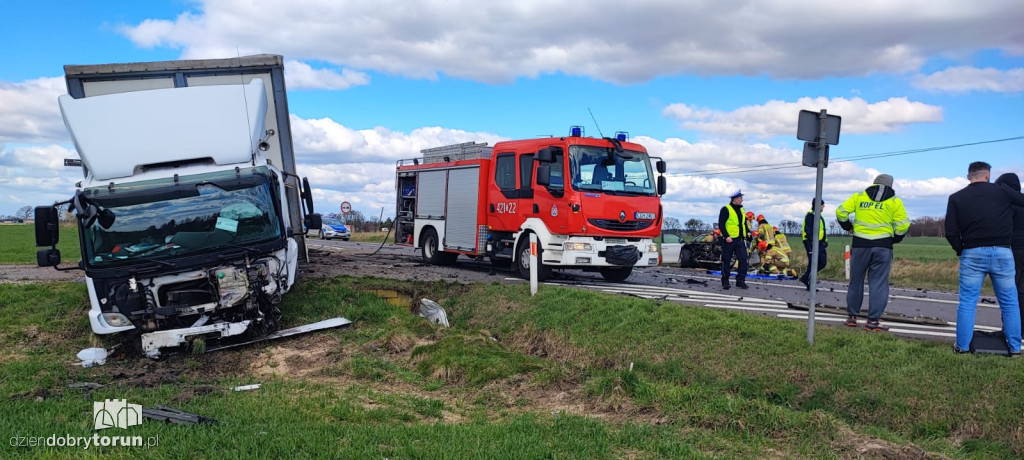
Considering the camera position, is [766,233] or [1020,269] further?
[766,233]

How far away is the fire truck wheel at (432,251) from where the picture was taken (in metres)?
17.7

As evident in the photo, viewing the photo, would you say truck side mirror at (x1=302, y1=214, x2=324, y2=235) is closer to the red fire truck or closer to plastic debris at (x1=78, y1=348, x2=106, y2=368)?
plastic debris at (x1=78, y1=348, x2=106, y2=368)

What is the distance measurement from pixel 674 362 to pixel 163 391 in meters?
5.05

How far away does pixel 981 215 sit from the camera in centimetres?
729

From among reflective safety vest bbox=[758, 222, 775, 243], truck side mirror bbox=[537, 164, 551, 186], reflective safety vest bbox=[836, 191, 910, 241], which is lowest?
reflective safety vest bbox=[758, 222, 775, 243]

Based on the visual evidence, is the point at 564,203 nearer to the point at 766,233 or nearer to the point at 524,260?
the point at 524,260

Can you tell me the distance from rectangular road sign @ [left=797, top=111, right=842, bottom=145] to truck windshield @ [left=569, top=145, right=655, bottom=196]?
19.2ft

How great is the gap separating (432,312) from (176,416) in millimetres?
6277

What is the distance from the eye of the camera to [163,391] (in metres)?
6.77

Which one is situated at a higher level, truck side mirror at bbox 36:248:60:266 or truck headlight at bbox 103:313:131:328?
truck side mirror at bbox 36:248:60:266

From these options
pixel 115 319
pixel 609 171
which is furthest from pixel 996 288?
pixel 115 319

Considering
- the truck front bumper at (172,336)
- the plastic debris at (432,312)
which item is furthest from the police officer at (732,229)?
the truck front bumper at (172,336)

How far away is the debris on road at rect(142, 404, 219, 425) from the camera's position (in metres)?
5.42

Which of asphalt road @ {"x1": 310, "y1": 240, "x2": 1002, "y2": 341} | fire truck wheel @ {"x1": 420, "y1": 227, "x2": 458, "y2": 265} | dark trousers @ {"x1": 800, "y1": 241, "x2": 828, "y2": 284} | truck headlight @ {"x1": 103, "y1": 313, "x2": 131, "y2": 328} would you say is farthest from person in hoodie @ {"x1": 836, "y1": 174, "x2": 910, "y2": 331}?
fire truck wheel @ {"x1": 420, "y1": 227, "x2": 458, "y2": 265}
